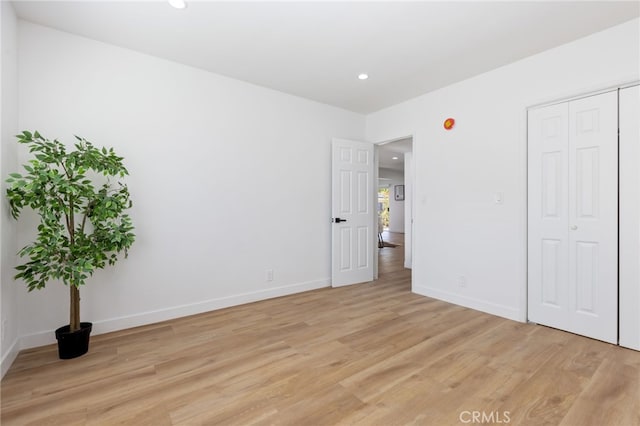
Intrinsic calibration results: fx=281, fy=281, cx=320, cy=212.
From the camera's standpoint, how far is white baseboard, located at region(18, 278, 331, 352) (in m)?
2.34

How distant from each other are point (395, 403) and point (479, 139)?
2.86m

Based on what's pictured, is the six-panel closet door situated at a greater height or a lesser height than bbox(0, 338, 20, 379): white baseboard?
greater

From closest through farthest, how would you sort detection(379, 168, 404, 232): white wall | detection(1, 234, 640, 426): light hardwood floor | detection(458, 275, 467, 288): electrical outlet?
detection(1, 234, 640, 426): light hardwood floor
detection(458, 275, 467, 288): electrical outlet
detection(379, 168, 404, 232): white wall

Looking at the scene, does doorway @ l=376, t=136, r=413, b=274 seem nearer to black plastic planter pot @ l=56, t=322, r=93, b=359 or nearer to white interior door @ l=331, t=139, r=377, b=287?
white interior door @ l=331, t=139, r=377, b=287

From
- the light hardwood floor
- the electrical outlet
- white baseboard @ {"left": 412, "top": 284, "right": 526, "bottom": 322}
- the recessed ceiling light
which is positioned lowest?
the light hardwood floor

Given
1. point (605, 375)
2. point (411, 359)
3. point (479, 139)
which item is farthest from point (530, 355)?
point (479, 139)

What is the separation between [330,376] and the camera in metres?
1.93

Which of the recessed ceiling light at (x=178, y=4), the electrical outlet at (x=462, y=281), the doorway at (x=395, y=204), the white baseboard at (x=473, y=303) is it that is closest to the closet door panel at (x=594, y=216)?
the white baseboard at (x=473, y=303)

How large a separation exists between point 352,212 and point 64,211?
3244 mm

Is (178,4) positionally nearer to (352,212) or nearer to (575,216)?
(352,212)

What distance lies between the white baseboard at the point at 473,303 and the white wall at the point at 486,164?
10 millimetres

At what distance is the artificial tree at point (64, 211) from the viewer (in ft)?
6.39

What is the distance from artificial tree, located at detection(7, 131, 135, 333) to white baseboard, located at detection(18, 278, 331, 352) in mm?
388

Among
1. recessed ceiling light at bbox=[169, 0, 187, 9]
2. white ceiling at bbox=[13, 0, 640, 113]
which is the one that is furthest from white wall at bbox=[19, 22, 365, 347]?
recessed ceiling light at bbox=[169, 0, 187, 9]
